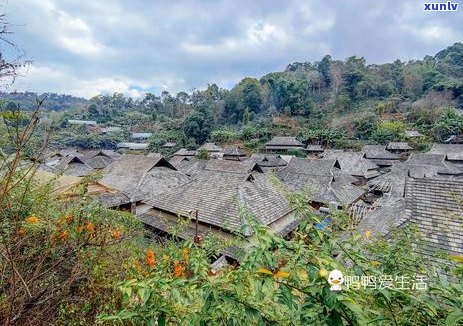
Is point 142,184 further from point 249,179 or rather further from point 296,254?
point 296,254

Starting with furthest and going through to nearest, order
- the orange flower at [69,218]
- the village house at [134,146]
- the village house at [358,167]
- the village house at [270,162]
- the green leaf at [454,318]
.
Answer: the village house at [134,146] < the village house at [270,162] < the village house at [358,167] < the orange flower at [69,218] < the green leaf at [454,318]

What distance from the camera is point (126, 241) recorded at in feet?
16.4

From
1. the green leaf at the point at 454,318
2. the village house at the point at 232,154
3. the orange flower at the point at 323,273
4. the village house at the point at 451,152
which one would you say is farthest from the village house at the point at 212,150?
the green leaf at the point at 454,318

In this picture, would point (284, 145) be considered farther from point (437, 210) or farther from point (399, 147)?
point (437, 210)

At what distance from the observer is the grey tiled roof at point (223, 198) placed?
967cm

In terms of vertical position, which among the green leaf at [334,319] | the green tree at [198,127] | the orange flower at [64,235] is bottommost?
the orange flower at [64,235]

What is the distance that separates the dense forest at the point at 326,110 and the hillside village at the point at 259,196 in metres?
20.2

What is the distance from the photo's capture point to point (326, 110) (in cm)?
5959

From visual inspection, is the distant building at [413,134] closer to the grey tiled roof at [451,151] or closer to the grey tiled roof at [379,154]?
the grey tiled roof at [379,154]

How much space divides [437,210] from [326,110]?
2292 inches

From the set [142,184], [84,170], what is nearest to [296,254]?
[142,184]

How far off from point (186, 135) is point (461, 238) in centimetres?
5039

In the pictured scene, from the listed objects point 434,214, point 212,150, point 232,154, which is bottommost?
point 232,154

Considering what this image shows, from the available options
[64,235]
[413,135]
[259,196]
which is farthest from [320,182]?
[413,135]
